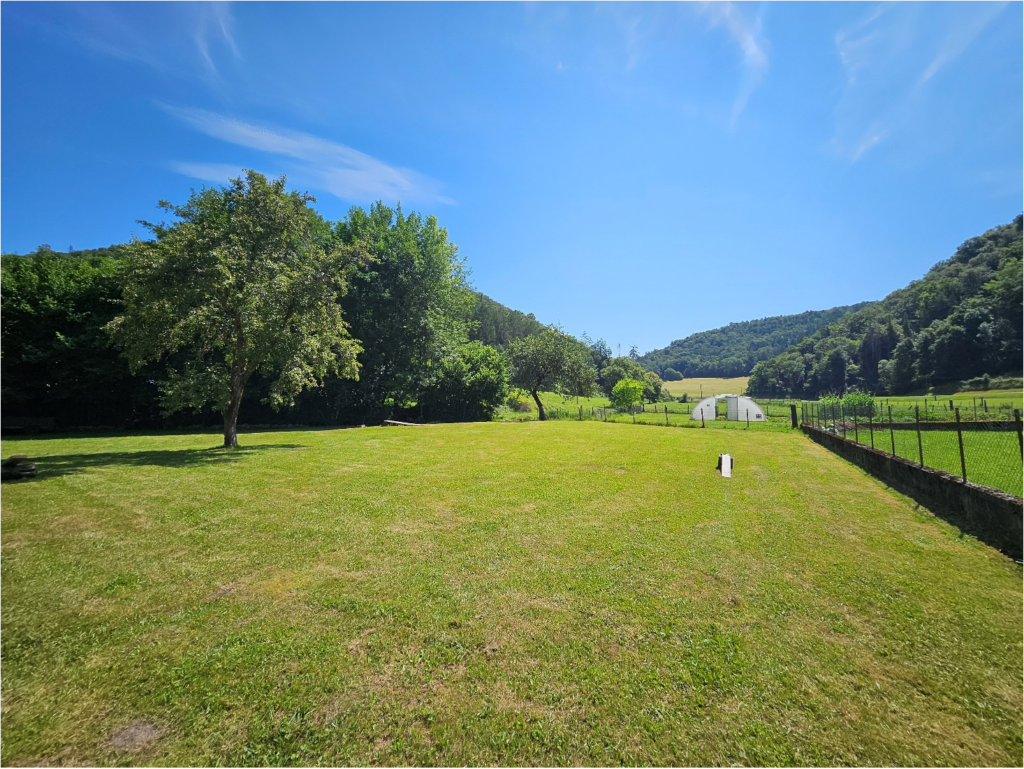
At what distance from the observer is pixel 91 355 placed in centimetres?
2416

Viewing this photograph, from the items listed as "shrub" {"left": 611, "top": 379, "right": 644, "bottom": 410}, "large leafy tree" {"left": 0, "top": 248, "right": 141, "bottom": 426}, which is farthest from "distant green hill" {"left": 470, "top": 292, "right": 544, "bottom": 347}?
"large leafy tree" {"left": 0, "top": 248, "right": 141, "bottom": 426}

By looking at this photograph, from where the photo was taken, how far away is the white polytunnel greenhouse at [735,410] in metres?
41.9

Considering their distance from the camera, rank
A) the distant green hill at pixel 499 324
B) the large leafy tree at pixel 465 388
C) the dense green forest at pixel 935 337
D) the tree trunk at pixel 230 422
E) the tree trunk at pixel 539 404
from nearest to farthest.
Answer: the tree trunk at pixel 230 422
the large leafy tree at pixel 465 388
the tree trunk at pixel 539 404
the dense green forest at pixel 935 337
the distant green hill at pixel 499 324

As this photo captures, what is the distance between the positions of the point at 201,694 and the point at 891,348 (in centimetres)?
12403

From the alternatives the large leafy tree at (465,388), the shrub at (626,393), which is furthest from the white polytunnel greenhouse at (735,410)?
the large leafy tree at (465,388)

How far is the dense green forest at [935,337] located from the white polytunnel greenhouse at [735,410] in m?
51.6

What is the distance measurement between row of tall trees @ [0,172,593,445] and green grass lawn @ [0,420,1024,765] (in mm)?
7974

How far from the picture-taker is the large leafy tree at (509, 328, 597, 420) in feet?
132

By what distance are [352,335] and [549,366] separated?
19007 mm

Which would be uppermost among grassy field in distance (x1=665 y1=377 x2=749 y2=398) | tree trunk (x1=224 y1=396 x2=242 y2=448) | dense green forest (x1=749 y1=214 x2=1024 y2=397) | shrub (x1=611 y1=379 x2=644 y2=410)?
dense green forest (x1=749 y1=214 x2=1024 y2=397)

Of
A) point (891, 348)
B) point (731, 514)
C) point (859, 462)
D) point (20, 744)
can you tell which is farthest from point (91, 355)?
point (891, 348)

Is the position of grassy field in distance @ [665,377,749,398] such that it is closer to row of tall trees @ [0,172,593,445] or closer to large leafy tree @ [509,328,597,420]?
large leafy tree @ [509,328,597,420]

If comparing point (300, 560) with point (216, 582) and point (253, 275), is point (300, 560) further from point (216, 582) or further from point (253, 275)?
point (253, 275)

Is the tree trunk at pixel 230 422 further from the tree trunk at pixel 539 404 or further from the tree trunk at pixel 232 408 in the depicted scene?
the tree trunk at pixel 539 404
